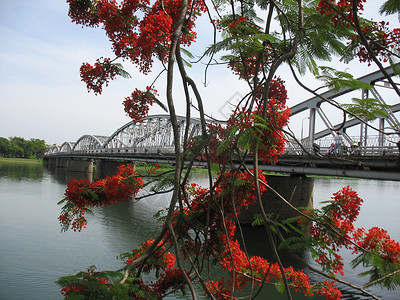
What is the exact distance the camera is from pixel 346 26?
2.13 metres

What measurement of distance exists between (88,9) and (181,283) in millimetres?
2631

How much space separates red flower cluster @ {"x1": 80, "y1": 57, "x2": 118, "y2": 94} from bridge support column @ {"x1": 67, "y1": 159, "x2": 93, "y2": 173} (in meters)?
63.5

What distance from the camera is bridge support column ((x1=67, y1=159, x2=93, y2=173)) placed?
62.5m

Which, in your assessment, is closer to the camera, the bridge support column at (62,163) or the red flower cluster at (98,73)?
the red flower cluster at (98,73)

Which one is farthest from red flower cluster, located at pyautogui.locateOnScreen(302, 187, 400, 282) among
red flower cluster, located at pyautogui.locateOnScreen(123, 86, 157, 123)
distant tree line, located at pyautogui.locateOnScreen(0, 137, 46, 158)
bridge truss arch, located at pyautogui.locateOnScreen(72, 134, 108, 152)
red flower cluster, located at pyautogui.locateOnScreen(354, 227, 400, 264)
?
distant tree line, located at pyautogui.locateOnScreen(0, 137, 46, 158)

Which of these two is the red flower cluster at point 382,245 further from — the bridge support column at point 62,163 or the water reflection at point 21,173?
the bridge support column at point 62,163

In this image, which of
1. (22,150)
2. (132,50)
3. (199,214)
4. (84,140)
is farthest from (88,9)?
(22,150)

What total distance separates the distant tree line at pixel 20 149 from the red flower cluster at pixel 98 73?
116m

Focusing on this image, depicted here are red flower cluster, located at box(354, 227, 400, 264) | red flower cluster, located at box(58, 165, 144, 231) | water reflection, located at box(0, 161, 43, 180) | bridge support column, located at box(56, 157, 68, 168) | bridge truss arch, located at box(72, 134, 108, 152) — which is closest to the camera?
red flower cluster, located at box(354, 227, 400, 264)

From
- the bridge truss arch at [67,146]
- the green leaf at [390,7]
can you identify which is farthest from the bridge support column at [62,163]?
the green leaf at [390,7]

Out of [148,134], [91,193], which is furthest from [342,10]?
[148,134]

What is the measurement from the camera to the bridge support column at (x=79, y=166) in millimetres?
62531

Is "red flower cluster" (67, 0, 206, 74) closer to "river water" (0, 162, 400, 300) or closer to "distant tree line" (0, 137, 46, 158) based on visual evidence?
"river water" (0, 162, 400, 300)

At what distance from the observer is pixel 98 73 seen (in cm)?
311
